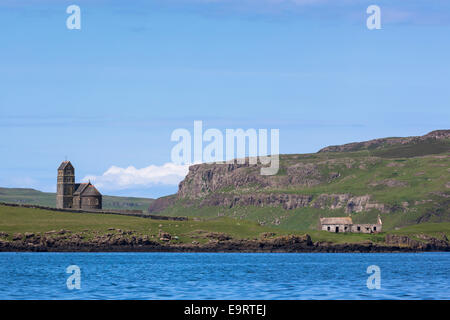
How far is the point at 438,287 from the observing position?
83188mm

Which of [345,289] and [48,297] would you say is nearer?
[48,297]

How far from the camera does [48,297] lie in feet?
222

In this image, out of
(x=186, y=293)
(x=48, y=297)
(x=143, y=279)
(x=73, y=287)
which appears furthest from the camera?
(x=143, y=279)
